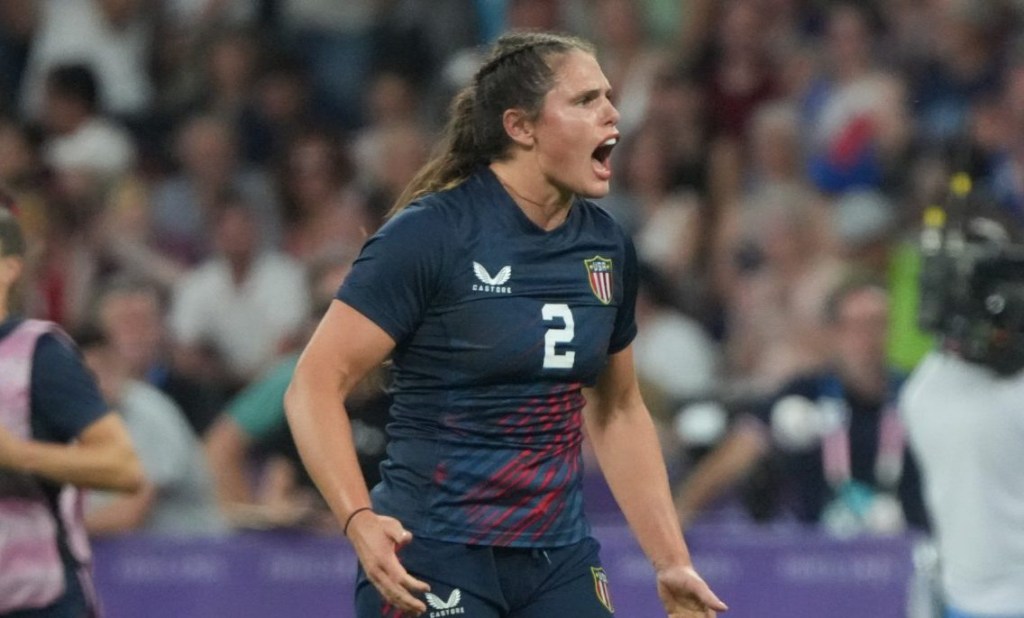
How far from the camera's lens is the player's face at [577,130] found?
15.3 ft

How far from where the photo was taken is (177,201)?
36.2ft

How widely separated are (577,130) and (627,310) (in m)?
0.47

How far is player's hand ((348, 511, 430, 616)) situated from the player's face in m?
0.86

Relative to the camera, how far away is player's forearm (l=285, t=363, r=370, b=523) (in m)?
4.37

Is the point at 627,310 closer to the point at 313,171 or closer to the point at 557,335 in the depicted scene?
the point at 557,335

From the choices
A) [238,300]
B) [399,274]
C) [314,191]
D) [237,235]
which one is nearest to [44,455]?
[399,274]

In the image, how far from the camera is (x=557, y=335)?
4.62m

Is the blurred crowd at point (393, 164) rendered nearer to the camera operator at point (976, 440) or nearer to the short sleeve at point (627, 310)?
the camera operator at point (976, 440)

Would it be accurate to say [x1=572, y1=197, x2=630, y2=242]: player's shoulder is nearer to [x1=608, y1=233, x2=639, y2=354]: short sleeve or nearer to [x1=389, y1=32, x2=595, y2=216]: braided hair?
[x1=608, y1=233, x2=639, y2=354]: short sleeve

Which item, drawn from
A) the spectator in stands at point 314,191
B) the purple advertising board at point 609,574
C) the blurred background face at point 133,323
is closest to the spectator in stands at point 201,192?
the spectator in stands at point 314,191

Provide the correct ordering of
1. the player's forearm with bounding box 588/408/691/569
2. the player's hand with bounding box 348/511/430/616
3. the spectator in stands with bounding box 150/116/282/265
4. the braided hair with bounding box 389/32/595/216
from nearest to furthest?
the player's hand with bounding box 348/511/430/616, the braided hair with bounding box 389/32/595/216, the player's forearm with bounding box 588/408/691/569, the spectator in stands with bounding box 150/116/282/265

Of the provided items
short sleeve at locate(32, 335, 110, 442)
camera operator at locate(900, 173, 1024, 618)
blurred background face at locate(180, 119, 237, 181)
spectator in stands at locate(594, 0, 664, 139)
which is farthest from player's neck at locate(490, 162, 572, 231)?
blurred background face at locate(180, 119, 237, 181)

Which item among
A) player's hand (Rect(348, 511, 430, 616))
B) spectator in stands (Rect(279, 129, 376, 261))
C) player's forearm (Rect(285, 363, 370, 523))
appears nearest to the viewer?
player's hand (Rect(348, 511, 430, 616))

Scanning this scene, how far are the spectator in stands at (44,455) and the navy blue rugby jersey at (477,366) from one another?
0.73m
